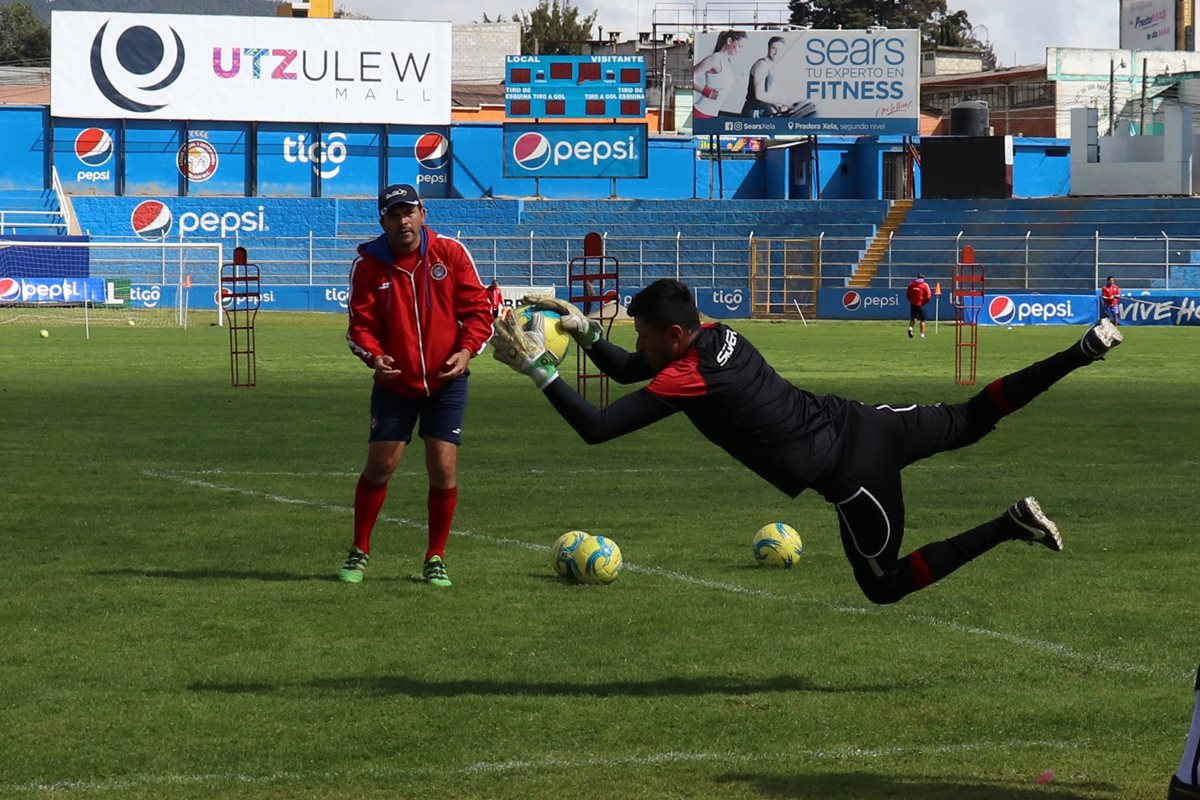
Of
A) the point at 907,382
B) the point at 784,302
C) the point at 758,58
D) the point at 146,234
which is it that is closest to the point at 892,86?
the point at 758,58

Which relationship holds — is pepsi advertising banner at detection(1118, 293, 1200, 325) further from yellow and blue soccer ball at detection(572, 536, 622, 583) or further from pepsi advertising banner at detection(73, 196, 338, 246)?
yellow and blue soccer ball at detection(572, 536, 622, 583)

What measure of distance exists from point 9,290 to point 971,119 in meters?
36.0

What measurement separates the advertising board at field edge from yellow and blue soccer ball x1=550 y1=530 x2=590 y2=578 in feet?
179

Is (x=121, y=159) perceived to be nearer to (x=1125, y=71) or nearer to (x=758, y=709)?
(x=1125, y=71)

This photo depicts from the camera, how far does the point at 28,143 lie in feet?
209

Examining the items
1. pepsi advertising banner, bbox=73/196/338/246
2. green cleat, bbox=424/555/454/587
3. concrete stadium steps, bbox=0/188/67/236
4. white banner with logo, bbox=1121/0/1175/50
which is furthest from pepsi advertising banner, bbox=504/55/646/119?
green cleat, bbox=424/555/454/587

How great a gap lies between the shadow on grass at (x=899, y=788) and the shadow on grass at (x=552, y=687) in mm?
1276

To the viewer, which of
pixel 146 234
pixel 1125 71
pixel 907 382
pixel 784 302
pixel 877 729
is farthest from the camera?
pixel 1125 71

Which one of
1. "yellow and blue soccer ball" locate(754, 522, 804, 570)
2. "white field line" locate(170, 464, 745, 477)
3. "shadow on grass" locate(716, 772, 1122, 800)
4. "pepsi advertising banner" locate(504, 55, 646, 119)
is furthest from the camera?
"pepsi advertising banner" locate(504, 55, 646, 119)

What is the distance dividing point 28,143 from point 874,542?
204 feet

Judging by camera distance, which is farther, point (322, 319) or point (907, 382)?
point (322, 319)

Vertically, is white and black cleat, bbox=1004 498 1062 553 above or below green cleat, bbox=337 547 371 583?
above

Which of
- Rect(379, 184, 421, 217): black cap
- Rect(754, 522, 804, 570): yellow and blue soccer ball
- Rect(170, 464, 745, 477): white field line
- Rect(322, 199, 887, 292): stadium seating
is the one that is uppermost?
Rect(322, 199, 887, 292): stadium seating

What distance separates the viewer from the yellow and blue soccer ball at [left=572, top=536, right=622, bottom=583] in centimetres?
963
